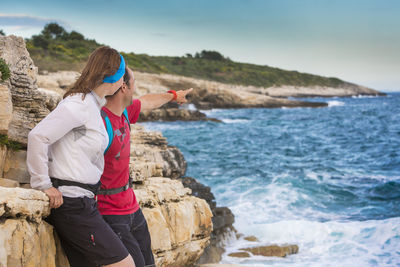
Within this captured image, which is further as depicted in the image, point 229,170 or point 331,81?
point 331,81

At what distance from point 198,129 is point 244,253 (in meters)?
23.7

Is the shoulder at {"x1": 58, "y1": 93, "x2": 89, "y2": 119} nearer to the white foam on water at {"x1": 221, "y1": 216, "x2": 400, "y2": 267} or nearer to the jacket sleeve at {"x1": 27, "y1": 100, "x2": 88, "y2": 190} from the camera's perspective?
the jacket sleeve at {"x1": 27, "y1": 100, "x2": 88, "y2": 190}

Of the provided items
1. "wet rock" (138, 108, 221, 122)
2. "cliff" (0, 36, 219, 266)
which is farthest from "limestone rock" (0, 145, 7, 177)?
"wet rock" (138, 108, 221, 122)

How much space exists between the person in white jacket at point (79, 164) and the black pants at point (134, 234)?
0.84 feet

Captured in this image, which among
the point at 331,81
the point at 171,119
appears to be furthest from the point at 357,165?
the point at 331,81

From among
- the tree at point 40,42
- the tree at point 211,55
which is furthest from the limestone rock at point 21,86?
the tree at point 211,55

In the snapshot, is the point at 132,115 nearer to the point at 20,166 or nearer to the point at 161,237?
the point at 20,166

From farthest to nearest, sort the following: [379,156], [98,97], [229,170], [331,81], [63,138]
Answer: [331,81] < [379,156] < [229,170] < [98,97] < [63,138]

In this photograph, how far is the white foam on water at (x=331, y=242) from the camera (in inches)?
334

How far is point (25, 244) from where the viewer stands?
9.75ft

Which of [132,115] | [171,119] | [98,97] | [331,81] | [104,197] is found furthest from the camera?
[331,81]

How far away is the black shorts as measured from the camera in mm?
3004

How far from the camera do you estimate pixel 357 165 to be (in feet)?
63.3

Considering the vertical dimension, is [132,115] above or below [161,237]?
above
